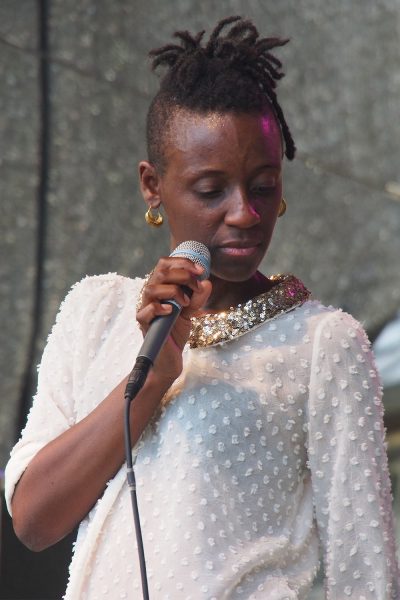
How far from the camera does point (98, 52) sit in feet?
8.74

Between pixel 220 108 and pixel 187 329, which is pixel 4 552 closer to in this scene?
pixel 187 329

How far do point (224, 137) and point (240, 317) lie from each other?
0.77 feet

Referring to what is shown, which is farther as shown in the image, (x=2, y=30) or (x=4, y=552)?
(x=2, y=30)

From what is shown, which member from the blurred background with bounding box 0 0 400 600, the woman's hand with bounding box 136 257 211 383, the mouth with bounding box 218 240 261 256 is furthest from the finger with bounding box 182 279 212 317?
the blurred background with bounding box 0 0 400 600

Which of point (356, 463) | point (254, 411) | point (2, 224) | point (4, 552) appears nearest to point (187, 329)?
point (254, 411)

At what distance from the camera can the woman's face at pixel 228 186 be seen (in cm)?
142

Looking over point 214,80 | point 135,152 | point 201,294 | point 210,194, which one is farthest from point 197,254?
point 135,152

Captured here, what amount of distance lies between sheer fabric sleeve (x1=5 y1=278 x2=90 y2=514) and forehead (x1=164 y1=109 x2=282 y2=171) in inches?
11.1

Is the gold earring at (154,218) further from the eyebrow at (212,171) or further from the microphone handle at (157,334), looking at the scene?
the microphone handle at (157,334)

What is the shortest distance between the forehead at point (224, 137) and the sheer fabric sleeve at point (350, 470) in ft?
0.80

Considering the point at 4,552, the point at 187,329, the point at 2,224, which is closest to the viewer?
the point at 187,329

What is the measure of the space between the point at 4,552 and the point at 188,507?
63 centimetres

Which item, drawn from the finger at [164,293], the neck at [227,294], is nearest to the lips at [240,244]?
the neck at [227,294]

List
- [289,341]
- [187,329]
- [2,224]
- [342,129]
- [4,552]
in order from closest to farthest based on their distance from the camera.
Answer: [187,329]
[289,341]
[4,552]
[2,224]
[342,129]
